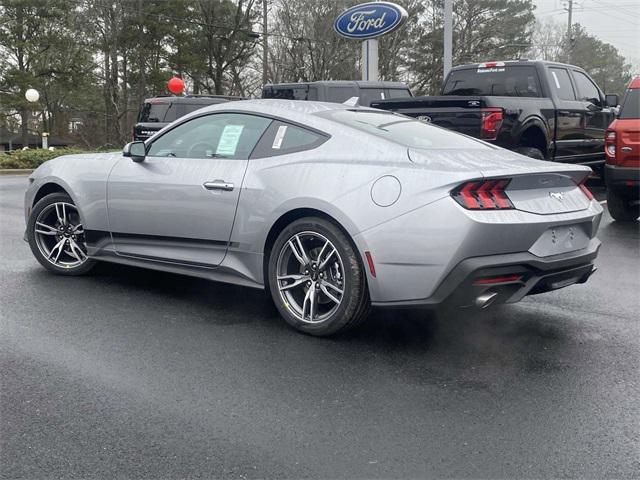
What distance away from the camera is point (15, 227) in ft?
30.2

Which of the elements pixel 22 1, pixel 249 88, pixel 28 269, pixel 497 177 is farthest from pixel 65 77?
pixel 497 177

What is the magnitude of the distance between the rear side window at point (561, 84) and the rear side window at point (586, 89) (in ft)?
→ 0.83

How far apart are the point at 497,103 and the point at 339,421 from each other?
270 inches

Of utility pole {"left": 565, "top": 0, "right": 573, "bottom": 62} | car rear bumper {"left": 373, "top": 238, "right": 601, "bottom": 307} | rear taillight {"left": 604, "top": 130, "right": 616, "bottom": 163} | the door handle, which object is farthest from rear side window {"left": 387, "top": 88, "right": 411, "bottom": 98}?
utility pole {"left": 565, "top": 0, "right": 573, "bottom": 62}

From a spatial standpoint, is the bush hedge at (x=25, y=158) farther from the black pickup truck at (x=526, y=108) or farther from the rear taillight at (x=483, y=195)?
the rear taillight at (x=483, y=195)

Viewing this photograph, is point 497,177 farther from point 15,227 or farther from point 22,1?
point 22,1

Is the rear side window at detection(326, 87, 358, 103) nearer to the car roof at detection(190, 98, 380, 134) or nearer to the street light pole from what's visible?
the car roof at detection(190, 98, 380, 134)

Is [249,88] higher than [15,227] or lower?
higher

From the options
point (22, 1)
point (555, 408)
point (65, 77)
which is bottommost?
point (555, 408)

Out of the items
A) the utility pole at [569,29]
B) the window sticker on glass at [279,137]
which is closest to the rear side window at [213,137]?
the window sticker on glass at [279,137]

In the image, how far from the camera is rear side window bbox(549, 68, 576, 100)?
36.6ft

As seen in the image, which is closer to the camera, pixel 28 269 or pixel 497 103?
pixel 28 269

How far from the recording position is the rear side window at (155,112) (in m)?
18.4

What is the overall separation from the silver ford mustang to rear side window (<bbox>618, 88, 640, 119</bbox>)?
459 centimetres
